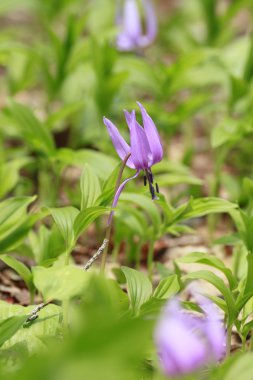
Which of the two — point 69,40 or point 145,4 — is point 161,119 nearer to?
point 69,40

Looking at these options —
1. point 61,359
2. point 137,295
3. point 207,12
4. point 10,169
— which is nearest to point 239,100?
point 207,12

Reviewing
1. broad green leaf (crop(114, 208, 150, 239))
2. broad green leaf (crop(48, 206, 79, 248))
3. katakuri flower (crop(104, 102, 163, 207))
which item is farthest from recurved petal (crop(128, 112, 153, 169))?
broad green leaf (crop(114, 208, 150, 239))

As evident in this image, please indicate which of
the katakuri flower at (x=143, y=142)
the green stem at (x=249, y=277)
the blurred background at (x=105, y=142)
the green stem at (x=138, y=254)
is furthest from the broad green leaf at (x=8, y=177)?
the green stem at (x=249, y=277)

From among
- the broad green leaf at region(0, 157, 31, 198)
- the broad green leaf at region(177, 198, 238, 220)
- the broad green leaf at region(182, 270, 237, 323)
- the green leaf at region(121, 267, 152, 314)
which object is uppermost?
the broad green leaf at region(0, 157, 31, 198)

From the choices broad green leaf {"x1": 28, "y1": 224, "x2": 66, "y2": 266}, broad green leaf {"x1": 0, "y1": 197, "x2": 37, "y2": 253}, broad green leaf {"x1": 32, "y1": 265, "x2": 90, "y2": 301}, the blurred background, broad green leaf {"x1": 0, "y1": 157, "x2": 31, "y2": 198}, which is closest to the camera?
the blurred background

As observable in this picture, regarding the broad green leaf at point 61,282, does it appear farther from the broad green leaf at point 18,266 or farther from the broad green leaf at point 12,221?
the broad green leaf at point 12,221

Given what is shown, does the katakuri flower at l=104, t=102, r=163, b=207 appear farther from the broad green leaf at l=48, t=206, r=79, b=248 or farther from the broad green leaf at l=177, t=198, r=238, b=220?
the broad green leaf at l=177, t=198, r=238, b=220
